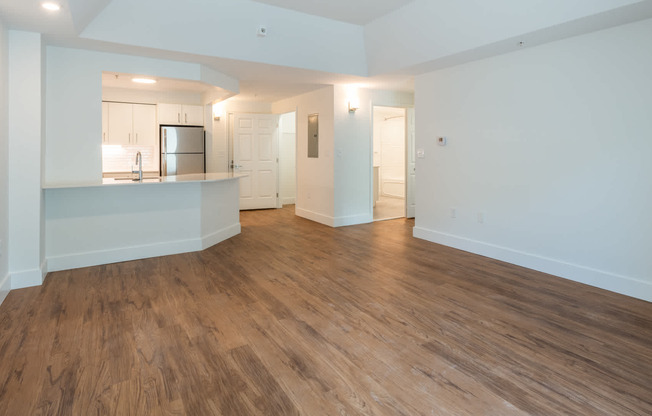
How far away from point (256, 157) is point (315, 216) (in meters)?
2.24

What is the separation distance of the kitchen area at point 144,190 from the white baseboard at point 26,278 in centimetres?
41

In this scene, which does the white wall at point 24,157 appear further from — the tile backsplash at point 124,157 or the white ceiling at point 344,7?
the tile backsplash at point 124,157

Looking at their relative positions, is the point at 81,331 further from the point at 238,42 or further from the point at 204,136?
the point at 204,136

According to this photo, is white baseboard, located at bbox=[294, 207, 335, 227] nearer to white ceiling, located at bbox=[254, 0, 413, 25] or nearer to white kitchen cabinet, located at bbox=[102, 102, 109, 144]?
white ceiling, located at bbox=[254, 0, 413, 25]

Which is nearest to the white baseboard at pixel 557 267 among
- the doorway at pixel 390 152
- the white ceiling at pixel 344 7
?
the white ceiling at pixel 344 7

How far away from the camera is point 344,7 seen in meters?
4.37

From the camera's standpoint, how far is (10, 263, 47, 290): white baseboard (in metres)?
3.45

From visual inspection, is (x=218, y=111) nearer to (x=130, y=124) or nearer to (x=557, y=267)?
(x=130, y=124)

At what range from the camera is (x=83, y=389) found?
1953 millimetres

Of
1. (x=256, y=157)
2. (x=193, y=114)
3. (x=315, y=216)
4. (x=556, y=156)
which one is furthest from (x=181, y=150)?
(x=556, y=156)

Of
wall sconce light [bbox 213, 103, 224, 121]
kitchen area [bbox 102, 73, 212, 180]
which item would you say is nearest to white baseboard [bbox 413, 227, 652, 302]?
kitchen area [bbox 102, 73, 212, 180]

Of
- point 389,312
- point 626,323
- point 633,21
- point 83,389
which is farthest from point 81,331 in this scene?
point 633,21

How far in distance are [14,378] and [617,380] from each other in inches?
130

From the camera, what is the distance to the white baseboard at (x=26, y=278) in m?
3.45
